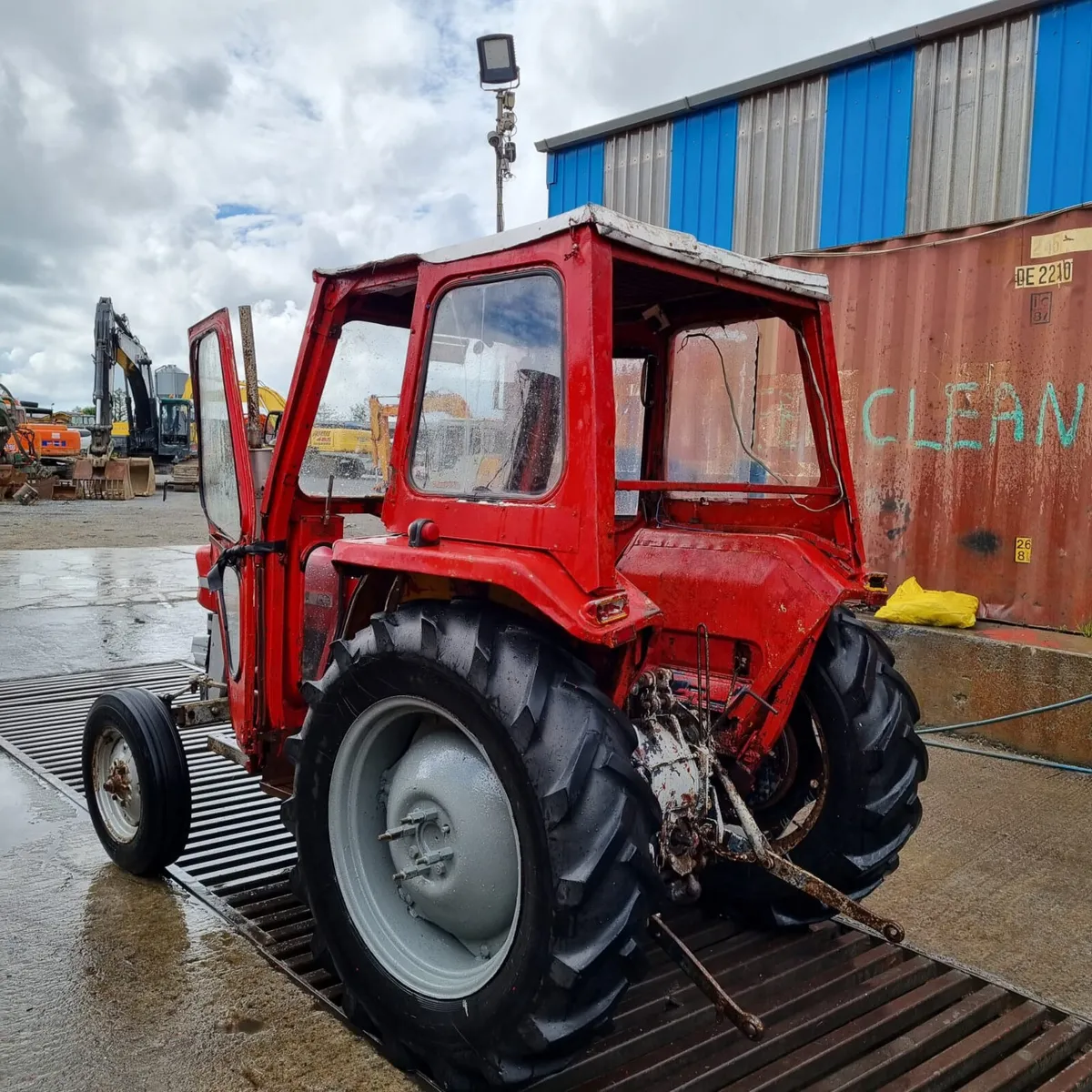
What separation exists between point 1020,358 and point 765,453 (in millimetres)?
3114

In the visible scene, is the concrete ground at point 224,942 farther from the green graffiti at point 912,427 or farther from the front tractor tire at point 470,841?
the green graffiti at point 912,427

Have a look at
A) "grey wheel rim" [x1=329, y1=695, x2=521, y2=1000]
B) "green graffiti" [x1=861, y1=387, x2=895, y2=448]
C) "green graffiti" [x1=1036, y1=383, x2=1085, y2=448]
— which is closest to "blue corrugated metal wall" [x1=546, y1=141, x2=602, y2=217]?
"green graffiti" [x1=861, y1=387, x2=895, y2=448]

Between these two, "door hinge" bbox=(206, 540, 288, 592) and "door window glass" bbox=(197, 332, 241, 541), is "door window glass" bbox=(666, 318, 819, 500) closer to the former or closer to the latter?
"door hinge" bbox=(206, 540, 288, 592)

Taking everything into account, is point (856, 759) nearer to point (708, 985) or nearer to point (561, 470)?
point (708, 985)

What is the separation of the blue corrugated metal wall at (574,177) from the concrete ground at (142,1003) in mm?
7536

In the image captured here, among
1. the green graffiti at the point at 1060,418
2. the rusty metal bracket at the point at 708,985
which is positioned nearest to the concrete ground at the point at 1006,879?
the rusty metal bracket at the point at 708,985

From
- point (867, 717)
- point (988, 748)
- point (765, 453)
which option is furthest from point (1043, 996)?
point (988, 748)

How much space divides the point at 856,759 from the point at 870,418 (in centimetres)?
429

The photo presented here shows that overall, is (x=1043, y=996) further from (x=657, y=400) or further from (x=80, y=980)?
(x=80, y=980)

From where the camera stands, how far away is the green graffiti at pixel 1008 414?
6.17 meters

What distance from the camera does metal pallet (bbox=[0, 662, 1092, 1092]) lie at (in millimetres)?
2688

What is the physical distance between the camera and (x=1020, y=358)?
6145 millimetres

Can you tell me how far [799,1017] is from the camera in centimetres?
295

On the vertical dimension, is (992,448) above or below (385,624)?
above
